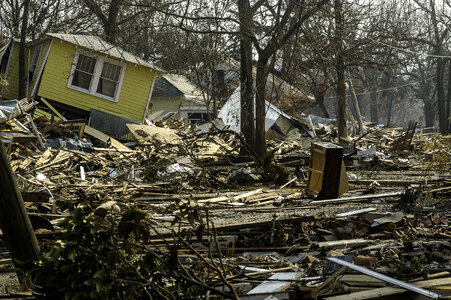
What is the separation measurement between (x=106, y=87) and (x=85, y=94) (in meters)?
1.16

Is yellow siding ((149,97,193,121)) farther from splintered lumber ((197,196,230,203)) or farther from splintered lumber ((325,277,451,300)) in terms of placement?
splintered lumber ((325,277,451,300))

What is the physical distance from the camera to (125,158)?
1830 cm

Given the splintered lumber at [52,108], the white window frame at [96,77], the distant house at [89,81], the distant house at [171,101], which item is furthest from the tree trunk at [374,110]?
the splintered lumber at [52,108]

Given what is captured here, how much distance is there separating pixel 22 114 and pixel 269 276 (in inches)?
599

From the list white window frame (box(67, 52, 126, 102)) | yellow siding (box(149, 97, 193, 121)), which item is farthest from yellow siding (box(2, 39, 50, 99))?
yellow siding (box(149, 97, 193, 121))

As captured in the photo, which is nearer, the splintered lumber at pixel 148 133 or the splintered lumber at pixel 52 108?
the splintered lumber at pixel 148 133

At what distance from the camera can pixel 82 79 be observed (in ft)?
87.0

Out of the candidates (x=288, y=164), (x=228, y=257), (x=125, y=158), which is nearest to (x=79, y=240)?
(x=228, y=257)

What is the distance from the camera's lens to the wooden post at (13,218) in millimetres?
5227

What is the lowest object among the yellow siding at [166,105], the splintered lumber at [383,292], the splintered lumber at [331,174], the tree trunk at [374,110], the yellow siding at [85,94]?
the splintered lumber at [383,292]

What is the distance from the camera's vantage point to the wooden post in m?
5.23

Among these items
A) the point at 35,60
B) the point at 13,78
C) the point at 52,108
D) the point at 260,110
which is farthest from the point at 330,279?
the point at 13,78

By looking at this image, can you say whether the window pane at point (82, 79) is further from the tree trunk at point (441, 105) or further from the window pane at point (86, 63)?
the tree trunk at point (441, 105)

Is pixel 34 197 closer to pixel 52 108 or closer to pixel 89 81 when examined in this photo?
pixel 52 108
